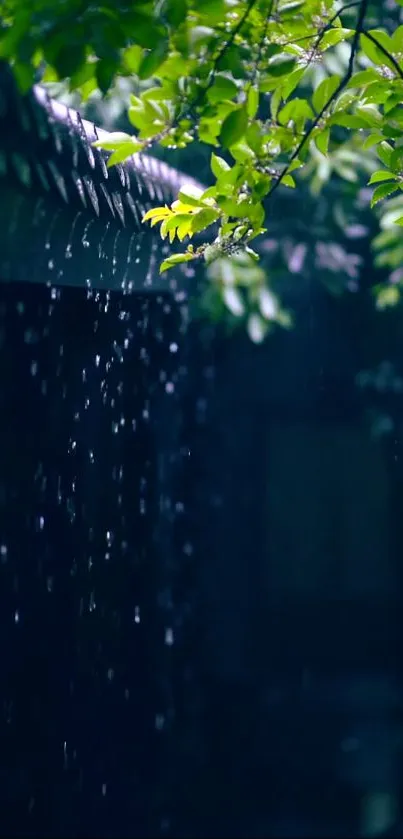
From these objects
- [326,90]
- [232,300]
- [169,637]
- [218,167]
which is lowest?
[169,637]

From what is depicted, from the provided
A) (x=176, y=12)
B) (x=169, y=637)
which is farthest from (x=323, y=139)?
(x=169, y=637)

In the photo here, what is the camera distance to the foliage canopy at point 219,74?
1.96 metres

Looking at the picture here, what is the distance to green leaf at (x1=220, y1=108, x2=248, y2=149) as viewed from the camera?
2176 millimetres

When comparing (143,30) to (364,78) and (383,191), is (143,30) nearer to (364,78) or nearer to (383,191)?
(364,78)

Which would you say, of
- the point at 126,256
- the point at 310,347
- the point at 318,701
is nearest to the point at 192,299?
the point at 126,256

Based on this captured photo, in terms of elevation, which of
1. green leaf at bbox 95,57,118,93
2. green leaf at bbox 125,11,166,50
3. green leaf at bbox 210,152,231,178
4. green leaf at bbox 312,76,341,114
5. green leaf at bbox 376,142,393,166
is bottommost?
green leaf at bbox 376,142,393,166

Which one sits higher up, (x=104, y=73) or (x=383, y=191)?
(x=104, y=73)

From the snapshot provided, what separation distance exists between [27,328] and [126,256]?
3.05 feet

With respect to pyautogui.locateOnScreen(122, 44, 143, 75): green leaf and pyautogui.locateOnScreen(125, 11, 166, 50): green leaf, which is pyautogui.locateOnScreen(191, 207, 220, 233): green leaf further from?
pyautogui.locateOnScreen(125, 11, 166, 50): green leaf

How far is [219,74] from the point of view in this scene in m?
2.42

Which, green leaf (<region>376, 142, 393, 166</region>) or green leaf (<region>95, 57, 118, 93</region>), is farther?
green leaf (<region>376, 142, 393, 166</region>)

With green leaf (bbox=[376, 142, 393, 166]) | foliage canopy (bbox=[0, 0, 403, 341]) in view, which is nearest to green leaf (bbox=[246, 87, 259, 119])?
foliage canopy (bbox=[0, 0, 403, 341])

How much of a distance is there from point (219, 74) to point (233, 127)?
300 mm

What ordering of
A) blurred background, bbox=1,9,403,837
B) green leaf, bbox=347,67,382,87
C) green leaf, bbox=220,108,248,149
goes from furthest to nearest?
1. blurred background, bbox=1,9,403,837
2. green leaf, bbox=347,67,382,87
3. green leaf, bbox=220,108,248,149
